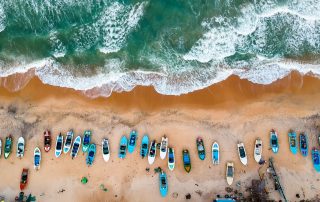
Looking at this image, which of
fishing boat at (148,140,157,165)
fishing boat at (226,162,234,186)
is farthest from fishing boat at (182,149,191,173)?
fishing boat at (226,162,234,186)

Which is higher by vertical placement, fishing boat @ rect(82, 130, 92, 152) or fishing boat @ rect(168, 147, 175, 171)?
fishing boat @ rect(82, 130, 92, 152)

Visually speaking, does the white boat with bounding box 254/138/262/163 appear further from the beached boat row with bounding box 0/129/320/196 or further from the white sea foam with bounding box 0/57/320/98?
the white sea foam with bounding box 0/57/320/98

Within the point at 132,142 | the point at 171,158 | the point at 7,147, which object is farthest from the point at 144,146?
the point at 7,147

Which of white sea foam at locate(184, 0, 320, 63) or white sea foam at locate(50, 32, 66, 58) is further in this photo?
white sea foam at locate(50, 32, 66, 58)

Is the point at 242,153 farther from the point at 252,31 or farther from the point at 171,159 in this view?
the point at 252,31

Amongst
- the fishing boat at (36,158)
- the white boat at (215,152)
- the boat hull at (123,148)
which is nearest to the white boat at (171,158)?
the white boat at (215,152)

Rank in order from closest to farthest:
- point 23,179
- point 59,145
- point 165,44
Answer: point 23,179, point 59,145, point 165,44

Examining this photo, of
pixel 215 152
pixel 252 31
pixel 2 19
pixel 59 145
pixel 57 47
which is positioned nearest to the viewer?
pixel 215 152
